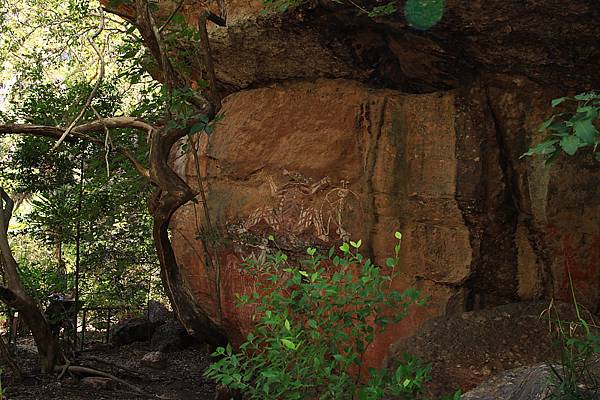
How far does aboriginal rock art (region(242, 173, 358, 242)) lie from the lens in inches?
257

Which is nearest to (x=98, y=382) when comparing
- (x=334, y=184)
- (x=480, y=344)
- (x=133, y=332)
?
(x=334, y=184)

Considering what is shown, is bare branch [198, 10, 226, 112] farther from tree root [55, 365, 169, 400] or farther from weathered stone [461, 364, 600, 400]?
weathered stone [461, 364, 600, 400]

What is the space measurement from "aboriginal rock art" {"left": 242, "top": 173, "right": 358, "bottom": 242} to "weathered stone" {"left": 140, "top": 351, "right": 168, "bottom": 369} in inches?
97.7

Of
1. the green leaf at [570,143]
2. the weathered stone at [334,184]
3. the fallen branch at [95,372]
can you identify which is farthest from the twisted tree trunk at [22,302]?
the green leaf at [570,143]

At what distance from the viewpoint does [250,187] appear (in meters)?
7.08

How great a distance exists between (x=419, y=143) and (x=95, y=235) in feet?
19.8

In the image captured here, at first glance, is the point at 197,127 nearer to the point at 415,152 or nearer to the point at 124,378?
the point at 415,152

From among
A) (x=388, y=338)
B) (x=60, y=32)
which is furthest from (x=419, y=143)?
(x=60, y=32)

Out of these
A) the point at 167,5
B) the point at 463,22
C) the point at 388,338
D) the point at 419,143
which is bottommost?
the point at 388,338

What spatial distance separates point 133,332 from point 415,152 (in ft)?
18.2

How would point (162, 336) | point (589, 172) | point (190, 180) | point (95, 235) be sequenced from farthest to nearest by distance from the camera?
point (95, 235) → point (162, 336) → point (190, 180) → point (589, 172)

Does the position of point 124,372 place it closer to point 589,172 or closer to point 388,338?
point 388,338

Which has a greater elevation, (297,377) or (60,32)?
(60,32)

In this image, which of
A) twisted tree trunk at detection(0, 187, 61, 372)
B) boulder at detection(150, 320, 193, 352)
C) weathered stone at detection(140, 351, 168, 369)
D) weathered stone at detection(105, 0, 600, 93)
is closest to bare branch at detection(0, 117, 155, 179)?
twisted tree trunk at detection(0, 187, 61, 372)
